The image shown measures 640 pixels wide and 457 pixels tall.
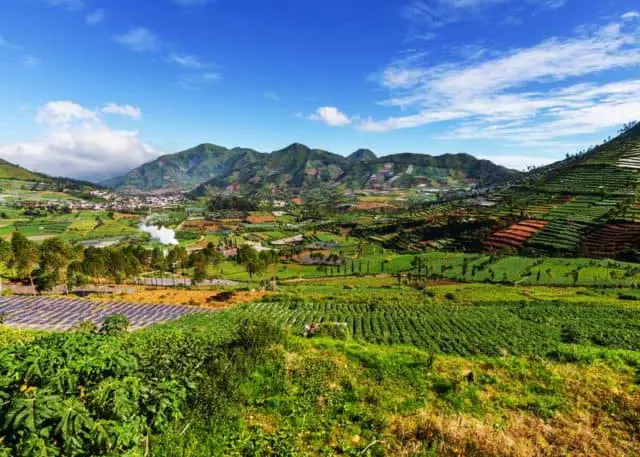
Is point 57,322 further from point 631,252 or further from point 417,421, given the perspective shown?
point 631,252

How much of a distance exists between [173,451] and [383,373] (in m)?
7.60

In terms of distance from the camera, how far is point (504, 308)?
59969mm

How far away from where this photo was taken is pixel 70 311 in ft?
182

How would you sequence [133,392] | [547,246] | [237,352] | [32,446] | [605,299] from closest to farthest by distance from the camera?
[32,446] < [133,392] < [237,352] < [605,299] < [547,246]

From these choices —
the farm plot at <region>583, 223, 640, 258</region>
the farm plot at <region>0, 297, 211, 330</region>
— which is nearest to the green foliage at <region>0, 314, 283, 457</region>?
the farm plot at <region>0, 297, 211, 330</region>

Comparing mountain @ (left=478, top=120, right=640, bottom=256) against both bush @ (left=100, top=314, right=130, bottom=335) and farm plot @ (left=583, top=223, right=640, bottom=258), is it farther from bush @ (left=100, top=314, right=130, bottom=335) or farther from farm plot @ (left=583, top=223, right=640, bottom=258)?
bush @ (left=100, top=314, right=130, bottom=335)

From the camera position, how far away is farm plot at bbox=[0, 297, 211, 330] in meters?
48.9

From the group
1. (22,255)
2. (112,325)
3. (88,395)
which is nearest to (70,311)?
(22,255)

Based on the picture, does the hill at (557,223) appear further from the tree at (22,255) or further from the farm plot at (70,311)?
the tree at (22,255)

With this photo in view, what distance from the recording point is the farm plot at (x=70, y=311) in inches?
1927

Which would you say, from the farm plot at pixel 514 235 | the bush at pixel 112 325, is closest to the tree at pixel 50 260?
the bush at pixel 112 325

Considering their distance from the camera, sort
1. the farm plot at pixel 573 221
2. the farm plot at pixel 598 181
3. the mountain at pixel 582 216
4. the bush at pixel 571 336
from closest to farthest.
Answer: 1. the bush at pixel 571 336
2. the mountain at pixel 582 216
3. the farm plot at pixel 573 221
4. the farm plot at pixel 598 181

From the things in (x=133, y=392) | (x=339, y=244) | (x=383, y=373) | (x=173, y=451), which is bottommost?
(x=339, y=244)

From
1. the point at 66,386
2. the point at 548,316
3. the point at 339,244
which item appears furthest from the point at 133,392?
the point at 339,244
